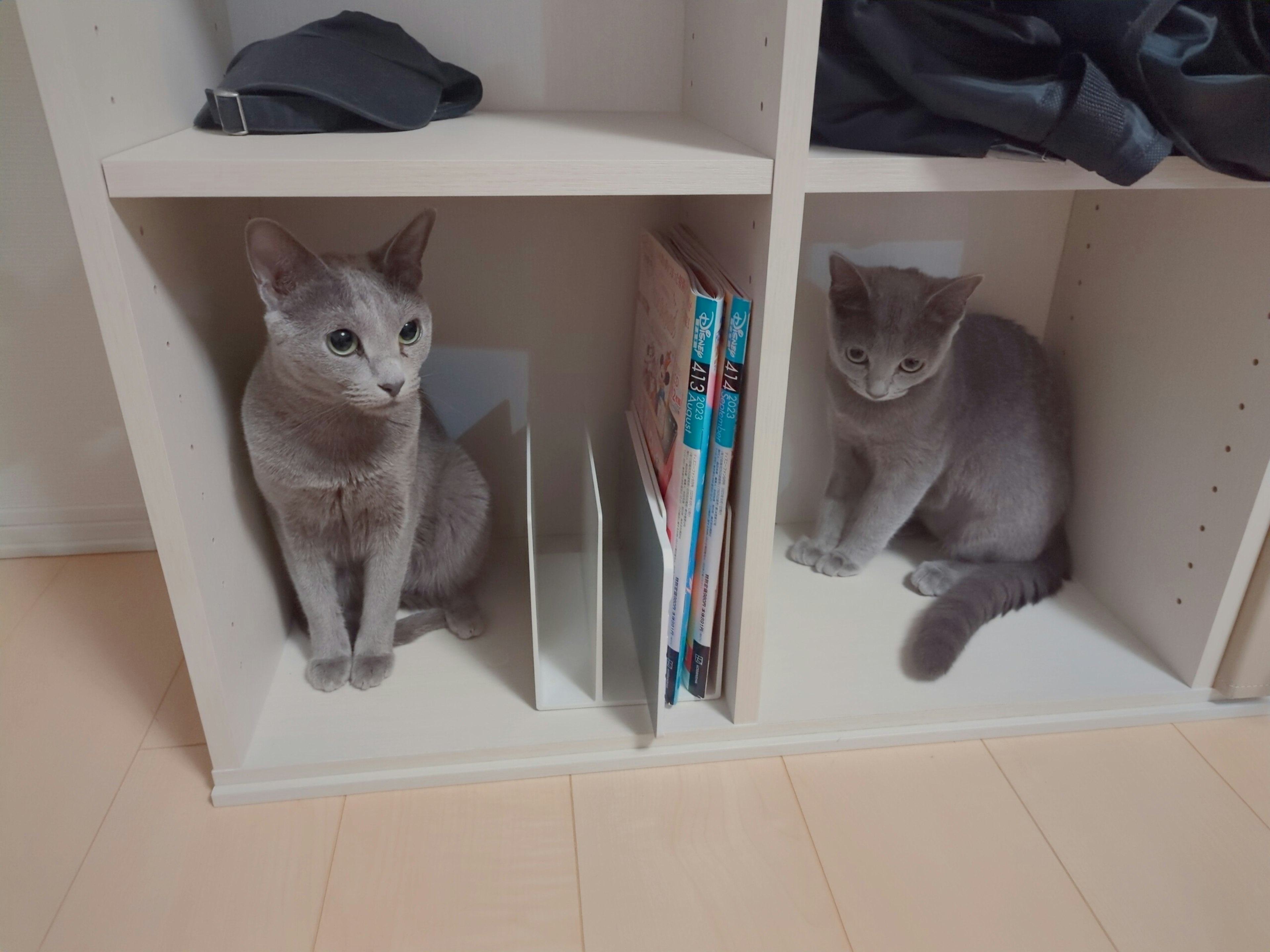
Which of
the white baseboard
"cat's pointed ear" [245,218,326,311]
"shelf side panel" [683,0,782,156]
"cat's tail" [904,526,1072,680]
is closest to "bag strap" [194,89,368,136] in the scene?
"cat's pointed ear" [245,218,326,311]

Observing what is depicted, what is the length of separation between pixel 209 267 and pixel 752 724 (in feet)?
2.38

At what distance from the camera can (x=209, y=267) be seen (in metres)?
0.86

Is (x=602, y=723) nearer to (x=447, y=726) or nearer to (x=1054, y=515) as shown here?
(x=447, y=726)

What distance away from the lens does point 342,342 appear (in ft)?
2.48

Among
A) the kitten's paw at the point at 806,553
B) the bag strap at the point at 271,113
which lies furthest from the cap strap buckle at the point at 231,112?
the kitten's paw at the point at 806,553

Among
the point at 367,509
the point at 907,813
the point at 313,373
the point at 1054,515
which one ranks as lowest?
the point at 907,813

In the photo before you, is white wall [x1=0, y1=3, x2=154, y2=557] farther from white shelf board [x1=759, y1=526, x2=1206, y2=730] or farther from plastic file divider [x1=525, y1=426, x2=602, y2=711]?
white shelf board [x1=759, y1=526, x2=1206, y2=730]

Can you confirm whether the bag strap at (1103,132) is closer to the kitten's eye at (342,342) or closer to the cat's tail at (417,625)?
the kitten's eye at (342,342)

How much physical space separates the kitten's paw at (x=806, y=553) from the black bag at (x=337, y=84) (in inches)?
27.2

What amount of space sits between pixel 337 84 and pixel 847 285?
0.56 meters

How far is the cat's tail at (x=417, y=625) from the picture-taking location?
1014 mm

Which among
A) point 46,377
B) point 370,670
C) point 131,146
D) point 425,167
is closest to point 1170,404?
Answer: point 425,167

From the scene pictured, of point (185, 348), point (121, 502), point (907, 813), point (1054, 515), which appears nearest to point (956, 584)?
point (1054, 515)

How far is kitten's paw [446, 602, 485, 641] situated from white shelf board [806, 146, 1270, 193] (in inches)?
24.5
